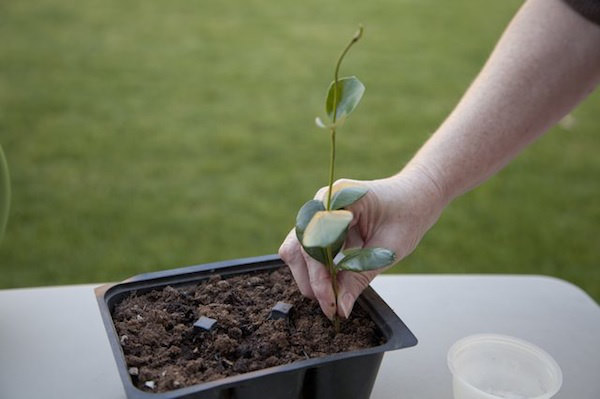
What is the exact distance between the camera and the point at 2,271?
2.61 m

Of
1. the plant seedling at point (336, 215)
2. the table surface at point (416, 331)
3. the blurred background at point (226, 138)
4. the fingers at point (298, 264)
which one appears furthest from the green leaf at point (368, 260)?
the blurred background at point (226, 138)

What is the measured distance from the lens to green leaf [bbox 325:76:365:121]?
909 millimetres

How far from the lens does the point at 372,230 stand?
1.08 meters

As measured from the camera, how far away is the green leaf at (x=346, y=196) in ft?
3.09

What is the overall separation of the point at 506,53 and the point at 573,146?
2.48m

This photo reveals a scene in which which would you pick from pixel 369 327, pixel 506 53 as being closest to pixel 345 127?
pixel 506 53

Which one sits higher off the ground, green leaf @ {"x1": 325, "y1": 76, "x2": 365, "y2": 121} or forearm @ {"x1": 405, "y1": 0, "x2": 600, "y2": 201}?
green leaf @ {"x1": 325, "y1": 76, "x2": 365, "y2": 121}

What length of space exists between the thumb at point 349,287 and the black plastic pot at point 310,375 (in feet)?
0.11

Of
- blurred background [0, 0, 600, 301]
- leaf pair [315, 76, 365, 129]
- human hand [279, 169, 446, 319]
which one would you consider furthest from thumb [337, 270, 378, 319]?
blurred background [0, 0, 600, 301]

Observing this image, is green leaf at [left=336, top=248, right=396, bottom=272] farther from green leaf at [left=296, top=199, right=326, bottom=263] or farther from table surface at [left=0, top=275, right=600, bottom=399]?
table surface at [left=0, top=275, right=600, bottom=399]

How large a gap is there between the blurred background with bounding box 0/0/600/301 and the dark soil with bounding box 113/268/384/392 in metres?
1.60

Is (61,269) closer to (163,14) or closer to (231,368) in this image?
(231,368)

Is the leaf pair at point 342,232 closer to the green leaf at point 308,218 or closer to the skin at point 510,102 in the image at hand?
the green leaf at point 308,218

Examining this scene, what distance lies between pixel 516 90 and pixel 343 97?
432 millimetres
